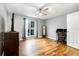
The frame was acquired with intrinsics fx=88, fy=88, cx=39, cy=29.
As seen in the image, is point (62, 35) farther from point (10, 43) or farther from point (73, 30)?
point (10, 43)

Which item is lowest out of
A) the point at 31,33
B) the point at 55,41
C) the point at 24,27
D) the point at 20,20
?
the point at 55,41

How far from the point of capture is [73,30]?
2926 millimetres

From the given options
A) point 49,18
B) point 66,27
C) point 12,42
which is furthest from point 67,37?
point 12,42

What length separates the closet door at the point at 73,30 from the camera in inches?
108

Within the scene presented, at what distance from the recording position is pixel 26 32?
6.12 feet

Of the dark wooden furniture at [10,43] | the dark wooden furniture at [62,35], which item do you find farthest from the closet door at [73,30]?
the dark wooden furniture at [10,43]

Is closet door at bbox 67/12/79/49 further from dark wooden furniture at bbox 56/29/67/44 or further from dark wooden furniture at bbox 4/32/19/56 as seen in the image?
dark wooden furniture at bbox 4/32/19/56

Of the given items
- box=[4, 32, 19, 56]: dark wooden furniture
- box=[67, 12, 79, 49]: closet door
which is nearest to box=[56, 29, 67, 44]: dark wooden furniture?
box=[67, 12, 79, 49]: closet door

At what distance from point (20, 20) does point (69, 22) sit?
1.91 metres

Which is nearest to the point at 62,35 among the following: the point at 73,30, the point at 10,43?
the point at 73,30

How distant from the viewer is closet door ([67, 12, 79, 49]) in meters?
2.75

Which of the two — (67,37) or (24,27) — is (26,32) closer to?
(24,27)

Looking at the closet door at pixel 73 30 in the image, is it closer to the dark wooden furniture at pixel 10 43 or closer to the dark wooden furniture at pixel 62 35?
the dark wooden furniture at pixel 62 35

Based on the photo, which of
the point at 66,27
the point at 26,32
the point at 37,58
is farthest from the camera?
the point at 66,27
